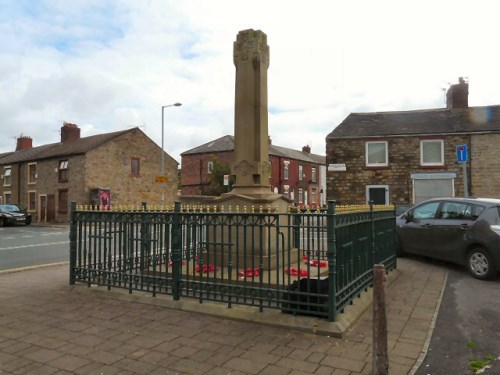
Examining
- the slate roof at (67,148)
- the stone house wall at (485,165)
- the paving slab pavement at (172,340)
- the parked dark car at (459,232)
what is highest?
the slate roof at (67,148)

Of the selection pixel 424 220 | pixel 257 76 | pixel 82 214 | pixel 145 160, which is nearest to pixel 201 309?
pixel 82 214

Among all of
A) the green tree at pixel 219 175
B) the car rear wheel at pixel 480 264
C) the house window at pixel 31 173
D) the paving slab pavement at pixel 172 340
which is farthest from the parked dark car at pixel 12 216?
the car rear wheel at pixel 480 264

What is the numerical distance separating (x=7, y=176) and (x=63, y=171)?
1059 centimetres

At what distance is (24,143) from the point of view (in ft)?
149

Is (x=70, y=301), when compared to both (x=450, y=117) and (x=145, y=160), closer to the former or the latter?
(x=450, y=117)

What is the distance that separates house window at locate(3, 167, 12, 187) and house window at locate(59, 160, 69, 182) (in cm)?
954

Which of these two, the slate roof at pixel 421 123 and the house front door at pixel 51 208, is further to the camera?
the house front door at pixel 51 208

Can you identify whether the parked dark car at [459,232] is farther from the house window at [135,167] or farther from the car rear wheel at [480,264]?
the house window at [135,167]

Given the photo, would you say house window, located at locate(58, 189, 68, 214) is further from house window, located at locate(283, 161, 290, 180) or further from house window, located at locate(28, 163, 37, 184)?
house window, located at locate(283, 161, 290, 180)

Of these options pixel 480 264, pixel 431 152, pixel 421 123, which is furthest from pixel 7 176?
pixel 480 264

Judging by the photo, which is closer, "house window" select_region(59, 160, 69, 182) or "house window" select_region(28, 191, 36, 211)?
"house window" select_region(59, 160, 69, 182)

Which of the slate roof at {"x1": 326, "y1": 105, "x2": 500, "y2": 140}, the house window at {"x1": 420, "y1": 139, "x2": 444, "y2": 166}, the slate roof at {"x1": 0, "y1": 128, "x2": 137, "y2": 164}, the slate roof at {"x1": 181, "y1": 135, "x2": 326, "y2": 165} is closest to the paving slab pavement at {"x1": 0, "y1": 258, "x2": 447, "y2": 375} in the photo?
the house window at {"x1": 420, "y1": 139, "x2": 444, "y2": 166}

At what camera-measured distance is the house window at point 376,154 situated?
25562 mm

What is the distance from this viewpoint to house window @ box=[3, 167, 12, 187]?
127ft
